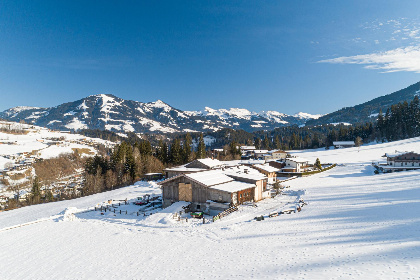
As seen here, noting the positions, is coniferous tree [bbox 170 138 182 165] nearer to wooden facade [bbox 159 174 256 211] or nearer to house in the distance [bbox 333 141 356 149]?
wooden facade [bbox 159 174 256 211]

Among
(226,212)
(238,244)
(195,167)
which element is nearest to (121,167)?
(195,167)

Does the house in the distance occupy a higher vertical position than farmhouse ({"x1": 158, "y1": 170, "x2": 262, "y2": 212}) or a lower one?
higher

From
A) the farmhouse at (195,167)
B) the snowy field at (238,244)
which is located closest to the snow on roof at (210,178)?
the snowy field at (238,244)

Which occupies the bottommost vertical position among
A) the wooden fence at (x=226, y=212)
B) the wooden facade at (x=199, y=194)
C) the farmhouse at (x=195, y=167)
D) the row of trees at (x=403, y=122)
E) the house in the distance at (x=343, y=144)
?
the wooden fence at (x=226, y=212)

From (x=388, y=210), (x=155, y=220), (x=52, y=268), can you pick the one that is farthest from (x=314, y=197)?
(x=52, y=268)

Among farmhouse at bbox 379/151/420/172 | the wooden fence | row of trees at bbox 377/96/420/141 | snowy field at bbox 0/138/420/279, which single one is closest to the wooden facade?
the wooden fence

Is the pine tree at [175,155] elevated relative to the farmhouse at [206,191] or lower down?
elevated

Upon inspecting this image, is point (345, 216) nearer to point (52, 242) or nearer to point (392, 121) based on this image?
point (52, 242)

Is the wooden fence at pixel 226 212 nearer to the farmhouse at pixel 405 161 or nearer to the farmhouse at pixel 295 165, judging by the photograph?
the farmhouse at pixel 295 165
